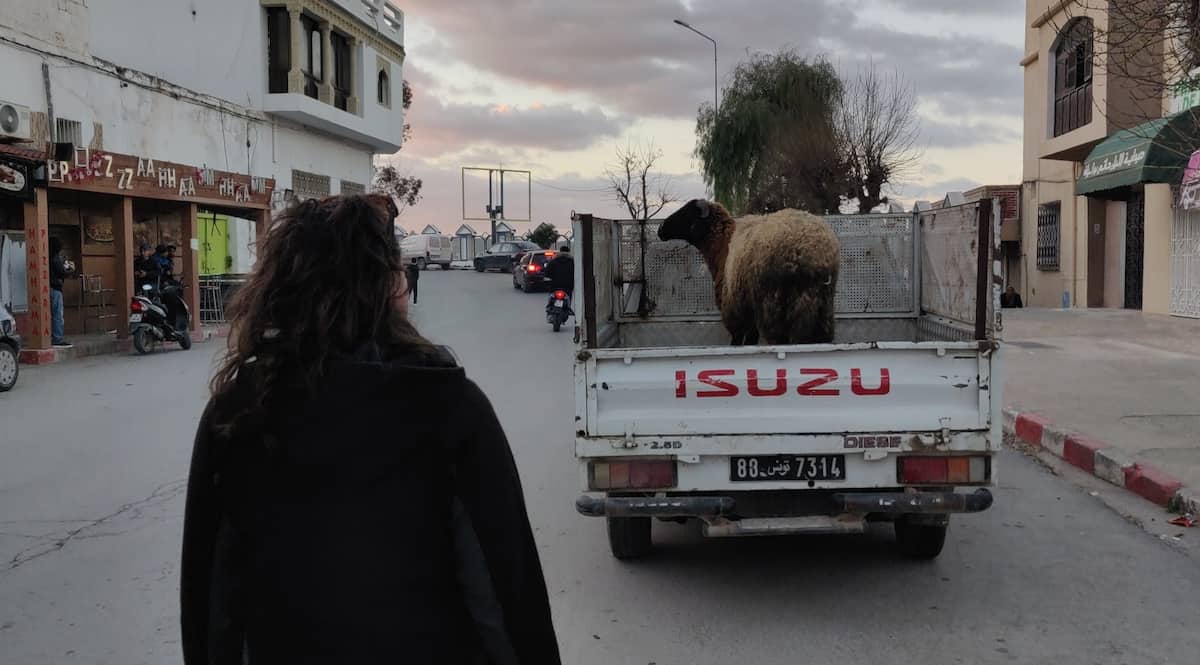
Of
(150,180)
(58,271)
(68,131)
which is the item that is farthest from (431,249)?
(58,271)

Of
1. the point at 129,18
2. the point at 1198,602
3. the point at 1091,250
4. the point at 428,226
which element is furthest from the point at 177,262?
the point at 428,226

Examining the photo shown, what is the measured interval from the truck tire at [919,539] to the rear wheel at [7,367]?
10852mm

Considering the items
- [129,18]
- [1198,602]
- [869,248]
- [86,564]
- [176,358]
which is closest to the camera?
[1198,602]

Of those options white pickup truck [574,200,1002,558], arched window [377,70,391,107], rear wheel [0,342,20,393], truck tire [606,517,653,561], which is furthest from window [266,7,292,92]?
white pickup truck [574,200,1002,558]

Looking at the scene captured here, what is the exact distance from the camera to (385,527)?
1.90m

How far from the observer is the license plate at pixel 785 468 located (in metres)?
4.81

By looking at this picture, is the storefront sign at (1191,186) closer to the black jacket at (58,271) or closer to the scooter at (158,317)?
the scooter at (158,317)

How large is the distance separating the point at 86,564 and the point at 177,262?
19195 millimetres

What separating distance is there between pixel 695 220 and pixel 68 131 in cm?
1505

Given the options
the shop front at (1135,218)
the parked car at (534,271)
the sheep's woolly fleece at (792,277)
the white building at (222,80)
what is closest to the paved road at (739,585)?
the sheep's woolly fleece at (792,277)

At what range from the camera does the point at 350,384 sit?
188 centimetres

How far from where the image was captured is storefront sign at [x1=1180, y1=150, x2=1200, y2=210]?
16.1 meters

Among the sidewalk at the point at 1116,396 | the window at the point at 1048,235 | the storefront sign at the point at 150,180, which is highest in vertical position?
the storefront sign at the point at 150,180

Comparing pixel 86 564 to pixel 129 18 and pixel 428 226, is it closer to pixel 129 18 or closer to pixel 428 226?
pixel 129 18
